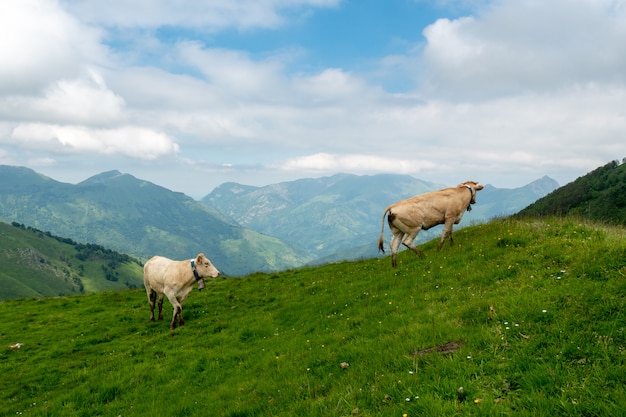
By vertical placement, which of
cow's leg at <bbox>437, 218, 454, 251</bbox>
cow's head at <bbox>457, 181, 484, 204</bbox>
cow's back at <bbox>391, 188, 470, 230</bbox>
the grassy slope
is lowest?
the grassy slope

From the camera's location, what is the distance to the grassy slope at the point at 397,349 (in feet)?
20.7

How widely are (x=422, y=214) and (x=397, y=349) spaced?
10358mm

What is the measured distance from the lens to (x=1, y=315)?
27.6 m

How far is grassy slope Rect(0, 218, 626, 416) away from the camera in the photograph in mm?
6320

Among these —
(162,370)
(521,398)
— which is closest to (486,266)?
(521,398)

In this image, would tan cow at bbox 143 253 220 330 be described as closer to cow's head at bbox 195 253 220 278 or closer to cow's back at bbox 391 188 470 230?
cow's head at bbox 195 253 220 278

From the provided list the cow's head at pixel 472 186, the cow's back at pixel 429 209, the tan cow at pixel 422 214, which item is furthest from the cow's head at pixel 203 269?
the cow's head at pixel 472 186

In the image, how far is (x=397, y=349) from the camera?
Result: 27.5 feet

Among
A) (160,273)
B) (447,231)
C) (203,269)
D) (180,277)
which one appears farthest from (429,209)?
(160,273)

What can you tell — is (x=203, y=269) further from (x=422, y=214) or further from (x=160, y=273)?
(x=422, y=214)

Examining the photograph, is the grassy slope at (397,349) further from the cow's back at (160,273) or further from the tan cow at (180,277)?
the cow's back at (160,273)

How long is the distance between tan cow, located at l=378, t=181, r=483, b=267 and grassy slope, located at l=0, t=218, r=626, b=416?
1.32m

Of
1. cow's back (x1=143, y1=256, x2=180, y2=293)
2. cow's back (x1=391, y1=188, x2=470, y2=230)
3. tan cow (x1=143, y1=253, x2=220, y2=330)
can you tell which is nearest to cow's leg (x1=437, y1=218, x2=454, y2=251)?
cow's back (x1=391, y1=188, x2=470, y2=230)

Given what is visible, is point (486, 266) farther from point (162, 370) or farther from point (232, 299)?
point (232, 299)
